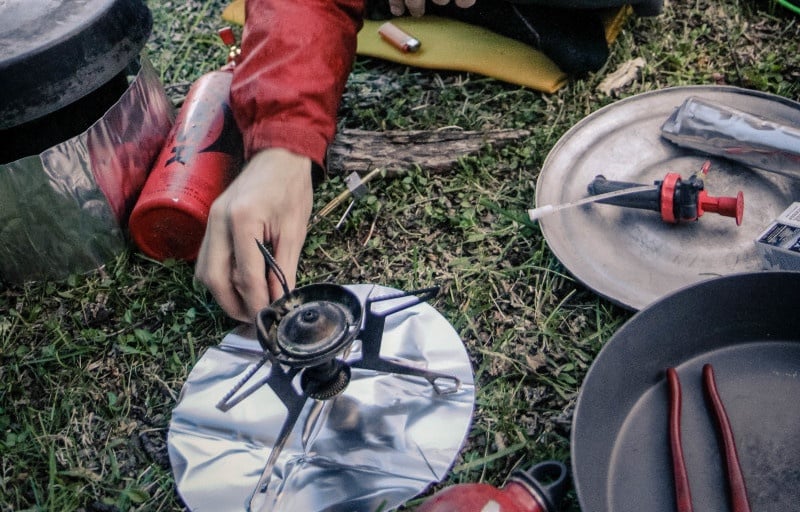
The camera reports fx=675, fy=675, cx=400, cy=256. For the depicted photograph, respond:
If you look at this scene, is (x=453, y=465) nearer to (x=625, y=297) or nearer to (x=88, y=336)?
(x=625, y=297)

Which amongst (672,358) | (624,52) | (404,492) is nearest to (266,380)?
(404,492)

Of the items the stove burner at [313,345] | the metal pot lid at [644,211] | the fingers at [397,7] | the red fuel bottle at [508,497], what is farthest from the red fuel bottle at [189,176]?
the red fuel bottle at [508,497]

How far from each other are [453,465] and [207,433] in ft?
1.61

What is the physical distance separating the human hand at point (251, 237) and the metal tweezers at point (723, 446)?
2.32ft

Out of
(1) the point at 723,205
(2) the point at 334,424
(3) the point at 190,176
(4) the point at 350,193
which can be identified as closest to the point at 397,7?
(4) the point at 350,193

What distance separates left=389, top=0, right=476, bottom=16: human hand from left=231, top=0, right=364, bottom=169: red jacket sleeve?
0.55 m

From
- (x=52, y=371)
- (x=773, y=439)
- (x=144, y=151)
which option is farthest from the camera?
(x=144, y=151)

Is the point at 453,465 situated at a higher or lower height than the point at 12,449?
higher

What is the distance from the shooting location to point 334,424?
131 centimetres

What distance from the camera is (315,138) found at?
1.46 metres

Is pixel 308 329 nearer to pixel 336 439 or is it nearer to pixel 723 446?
pixel 336 439

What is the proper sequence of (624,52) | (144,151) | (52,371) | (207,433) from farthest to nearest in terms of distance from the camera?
(624,52) < (144,151) < (52,371) < (207,433)

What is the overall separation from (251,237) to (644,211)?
2.91ft

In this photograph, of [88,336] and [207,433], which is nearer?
[207,433]
